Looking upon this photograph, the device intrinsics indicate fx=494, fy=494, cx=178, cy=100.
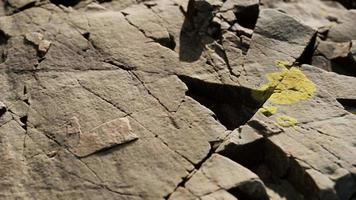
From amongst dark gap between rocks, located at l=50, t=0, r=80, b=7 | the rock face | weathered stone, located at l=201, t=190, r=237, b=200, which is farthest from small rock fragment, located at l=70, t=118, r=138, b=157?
dark gap between rocks, located at l=50, t=0, r=80, b=7

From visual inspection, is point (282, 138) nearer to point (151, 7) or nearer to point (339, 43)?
point (339, 43)

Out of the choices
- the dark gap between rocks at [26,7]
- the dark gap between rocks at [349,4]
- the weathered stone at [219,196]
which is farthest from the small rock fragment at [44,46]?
the dark gap between rocks at [349,4]

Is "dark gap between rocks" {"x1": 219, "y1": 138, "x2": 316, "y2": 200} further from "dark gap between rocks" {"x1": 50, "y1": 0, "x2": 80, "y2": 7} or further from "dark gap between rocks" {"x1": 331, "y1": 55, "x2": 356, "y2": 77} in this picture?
"dark gap between rocks" {"x1": 50, "y1": 0, "x2": 80, "y2": 7}

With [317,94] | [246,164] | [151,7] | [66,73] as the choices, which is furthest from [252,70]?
[66,73]

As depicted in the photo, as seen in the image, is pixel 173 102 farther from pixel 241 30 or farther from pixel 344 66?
pixel 344 66

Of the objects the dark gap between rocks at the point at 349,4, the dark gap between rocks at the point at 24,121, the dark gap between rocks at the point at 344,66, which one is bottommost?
the dark gap between rocks at the point at 24,121

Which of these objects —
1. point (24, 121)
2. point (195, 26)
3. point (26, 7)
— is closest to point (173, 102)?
point (195, 26)

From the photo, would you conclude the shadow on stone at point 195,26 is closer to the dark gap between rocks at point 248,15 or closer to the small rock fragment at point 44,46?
the dark gap between rocks at point 248,15
